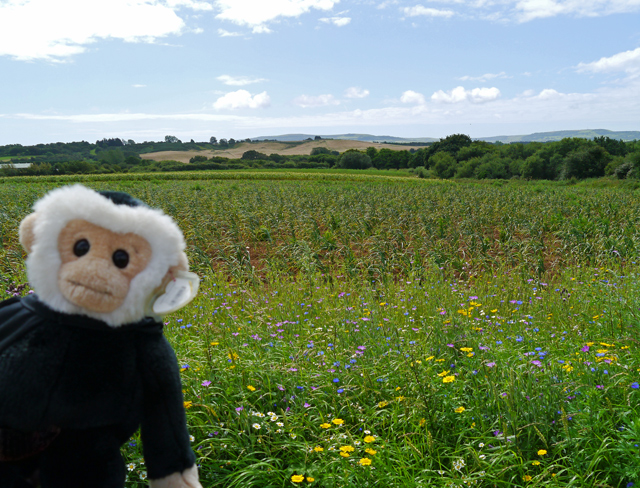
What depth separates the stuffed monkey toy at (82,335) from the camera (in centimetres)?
129

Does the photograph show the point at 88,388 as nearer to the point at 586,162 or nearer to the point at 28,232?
the point at 28,232

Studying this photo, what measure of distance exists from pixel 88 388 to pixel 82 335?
0.18 metres

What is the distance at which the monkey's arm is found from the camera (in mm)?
1517

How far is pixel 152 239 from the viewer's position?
4.61ft

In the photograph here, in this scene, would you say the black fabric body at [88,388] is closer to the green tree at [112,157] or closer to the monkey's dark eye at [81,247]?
the monkey's dark eye at [81,247]

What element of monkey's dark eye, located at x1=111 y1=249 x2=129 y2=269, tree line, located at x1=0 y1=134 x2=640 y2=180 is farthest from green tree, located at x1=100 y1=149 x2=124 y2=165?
monkey's dark eye, located at x1=111 y1=249 x2=129 y2=269

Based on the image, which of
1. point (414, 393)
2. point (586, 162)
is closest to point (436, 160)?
point (586, 162)

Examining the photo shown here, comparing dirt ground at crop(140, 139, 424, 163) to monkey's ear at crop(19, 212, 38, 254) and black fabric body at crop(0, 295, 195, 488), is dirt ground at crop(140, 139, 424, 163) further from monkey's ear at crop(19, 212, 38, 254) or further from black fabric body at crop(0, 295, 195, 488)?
black fabric body at crop(0, 295, 195, 488)

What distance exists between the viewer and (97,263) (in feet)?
4.26

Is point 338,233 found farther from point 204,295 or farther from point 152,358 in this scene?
point 152,358

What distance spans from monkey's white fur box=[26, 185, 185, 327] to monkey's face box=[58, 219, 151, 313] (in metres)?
0.02

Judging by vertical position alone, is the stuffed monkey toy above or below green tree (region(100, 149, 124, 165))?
below

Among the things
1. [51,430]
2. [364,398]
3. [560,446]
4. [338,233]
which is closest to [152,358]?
[51,430]

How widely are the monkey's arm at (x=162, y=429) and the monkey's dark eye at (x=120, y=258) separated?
322 millimetres
